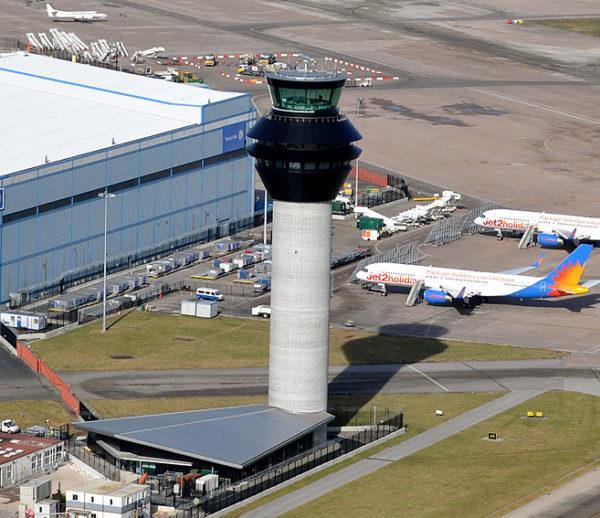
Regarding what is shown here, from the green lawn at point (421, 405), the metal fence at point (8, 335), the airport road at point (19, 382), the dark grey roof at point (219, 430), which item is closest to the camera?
the dark grey roof at point (219, 430)

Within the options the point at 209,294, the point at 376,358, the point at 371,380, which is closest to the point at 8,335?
the point at 209,294

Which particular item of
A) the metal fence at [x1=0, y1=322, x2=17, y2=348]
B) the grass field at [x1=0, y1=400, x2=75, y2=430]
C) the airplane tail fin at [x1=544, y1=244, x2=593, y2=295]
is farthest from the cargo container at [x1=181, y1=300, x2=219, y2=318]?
the airplane tail fin at [x1=544, y1=244, x2=593, y2=295]

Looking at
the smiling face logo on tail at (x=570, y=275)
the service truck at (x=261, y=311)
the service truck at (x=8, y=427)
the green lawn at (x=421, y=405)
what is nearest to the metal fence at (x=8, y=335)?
the service truck at (x=261, y=311)

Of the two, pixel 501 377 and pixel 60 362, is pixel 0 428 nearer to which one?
pixel 60 362

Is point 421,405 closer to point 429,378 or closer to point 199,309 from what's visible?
point 429,378

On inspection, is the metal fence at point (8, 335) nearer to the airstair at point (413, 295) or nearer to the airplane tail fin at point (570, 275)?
the airstair at point (413, 295)

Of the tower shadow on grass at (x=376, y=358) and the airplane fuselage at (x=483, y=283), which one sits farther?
the airplane fuselage at (x=483, y=283)
